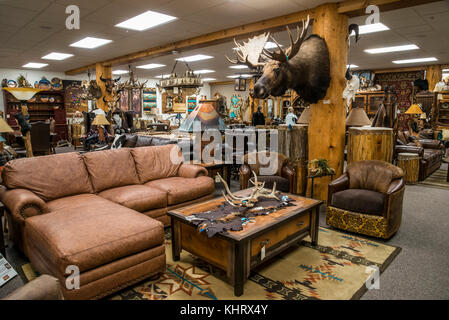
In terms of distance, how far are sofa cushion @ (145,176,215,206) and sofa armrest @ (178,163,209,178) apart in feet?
0.28

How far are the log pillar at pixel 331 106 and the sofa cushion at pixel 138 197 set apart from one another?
2.45m

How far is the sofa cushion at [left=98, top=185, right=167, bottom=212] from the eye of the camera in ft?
10.7

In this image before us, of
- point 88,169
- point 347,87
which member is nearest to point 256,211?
point 88,169

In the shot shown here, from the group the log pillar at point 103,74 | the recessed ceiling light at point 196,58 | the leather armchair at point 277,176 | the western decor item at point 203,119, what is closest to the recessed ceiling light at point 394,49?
the recessed ceiling light at point 196,58

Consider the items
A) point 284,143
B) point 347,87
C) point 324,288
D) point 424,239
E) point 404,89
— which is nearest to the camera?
point 324,288

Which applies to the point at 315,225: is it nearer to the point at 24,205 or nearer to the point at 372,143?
the point at 372,143

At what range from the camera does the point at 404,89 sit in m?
11.6

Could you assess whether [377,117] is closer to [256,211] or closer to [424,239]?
[424,239]

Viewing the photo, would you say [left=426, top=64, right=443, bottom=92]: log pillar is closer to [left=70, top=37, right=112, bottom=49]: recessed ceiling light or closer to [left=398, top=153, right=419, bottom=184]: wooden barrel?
[left=398, top=153, right=419, bottom=184]: wooden barrel

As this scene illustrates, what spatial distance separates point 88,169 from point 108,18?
299 centimetres

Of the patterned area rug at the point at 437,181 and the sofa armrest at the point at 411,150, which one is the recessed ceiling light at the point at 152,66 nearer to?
the sofa armrest at the point at 411,150

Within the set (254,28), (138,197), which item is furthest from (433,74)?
(138,197)
